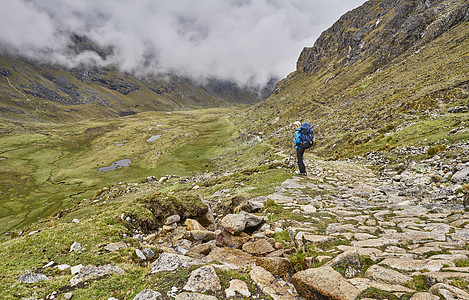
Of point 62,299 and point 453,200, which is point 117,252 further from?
point 453,200

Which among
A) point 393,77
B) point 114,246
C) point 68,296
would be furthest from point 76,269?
point 393,77

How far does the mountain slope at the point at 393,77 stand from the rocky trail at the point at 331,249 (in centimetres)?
1498

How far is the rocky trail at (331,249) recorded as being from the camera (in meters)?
4.73

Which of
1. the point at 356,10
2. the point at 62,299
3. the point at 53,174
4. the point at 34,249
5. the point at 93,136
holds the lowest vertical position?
the point at 62,299

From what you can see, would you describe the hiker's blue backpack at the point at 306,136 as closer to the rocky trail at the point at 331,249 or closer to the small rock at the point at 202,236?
the rocky trail at the point at 331,249

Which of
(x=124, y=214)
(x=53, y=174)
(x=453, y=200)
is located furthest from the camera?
(x=53, y=174)

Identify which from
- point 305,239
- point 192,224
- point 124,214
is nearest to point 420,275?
point 305,239

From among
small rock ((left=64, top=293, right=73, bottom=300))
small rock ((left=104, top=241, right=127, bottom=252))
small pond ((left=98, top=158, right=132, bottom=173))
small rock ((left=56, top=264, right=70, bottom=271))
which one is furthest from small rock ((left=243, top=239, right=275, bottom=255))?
small pond ((left=98, top=158, right=132, bottom=173))

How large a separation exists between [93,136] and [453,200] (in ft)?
749

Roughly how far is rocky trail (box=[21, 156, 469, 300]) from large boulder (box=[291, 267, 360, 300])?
0.07 feet

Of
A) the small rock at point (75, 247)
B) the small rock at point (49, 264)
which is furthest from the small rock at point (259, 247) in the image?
the small rock at point (49, 264)

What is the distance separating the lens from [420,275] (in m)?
4.62

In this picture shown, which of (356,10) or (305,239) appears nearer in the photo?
(305,239)

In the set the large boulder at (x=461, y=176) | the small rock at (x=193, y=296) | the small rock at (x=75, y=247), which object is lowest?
the large boulder at (x=461, y=176)
